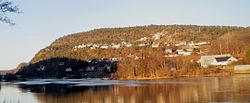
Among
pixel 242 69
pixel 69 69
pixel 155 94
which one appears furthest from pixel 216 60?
pixel 155 94

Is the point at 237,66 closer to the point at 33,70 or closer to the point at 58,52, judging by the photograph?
the point at 33,70

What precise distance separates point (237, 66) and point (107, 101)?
52.5 metres

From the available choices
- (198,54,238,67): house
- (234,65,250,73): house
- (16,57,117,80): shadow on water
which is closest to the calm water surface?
(234,65,250,73): house

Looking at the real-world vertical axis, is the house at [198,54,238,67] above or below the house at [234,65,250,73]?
above

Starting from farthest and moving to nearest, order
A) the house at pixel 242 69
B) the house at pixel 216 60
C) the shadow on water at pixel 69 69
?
the shadow on water at pixel 69 69 → the house at pixel 216 60 → the house at pixel 242 69

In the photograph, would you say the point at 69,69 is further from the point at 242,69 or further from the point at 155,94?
the point at 155,94

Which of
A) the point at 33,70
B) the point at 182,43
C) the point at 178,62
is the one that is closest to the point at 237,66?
the point at 178,62

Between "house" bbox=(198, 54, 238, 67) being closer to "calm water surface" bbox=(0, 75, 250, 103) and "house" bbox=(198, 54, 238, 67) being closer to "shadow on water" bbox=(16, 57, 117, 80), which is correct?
"shadow on water" bbox=(16, 57, 117, 80)

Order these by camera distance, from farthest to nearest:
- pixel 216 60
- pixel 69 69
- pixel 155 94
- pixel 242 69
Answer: pixel 69 69
pixel 216 60
pixel 242 69
pixel 155 94

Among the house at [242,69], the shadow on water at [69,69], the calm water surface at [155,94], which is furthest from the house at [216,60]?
the calm water surface at [155,94]

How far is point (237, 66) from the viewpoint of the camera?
85.0 m

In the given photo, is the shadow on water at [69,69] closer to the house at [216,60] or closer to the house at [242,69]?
the house at [216,60]

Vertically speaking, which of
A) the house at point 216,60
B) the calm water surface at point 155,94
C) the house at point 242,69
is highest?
the house at point 216,60

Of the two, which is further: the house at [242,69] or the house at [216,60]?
the house at [216,60]
